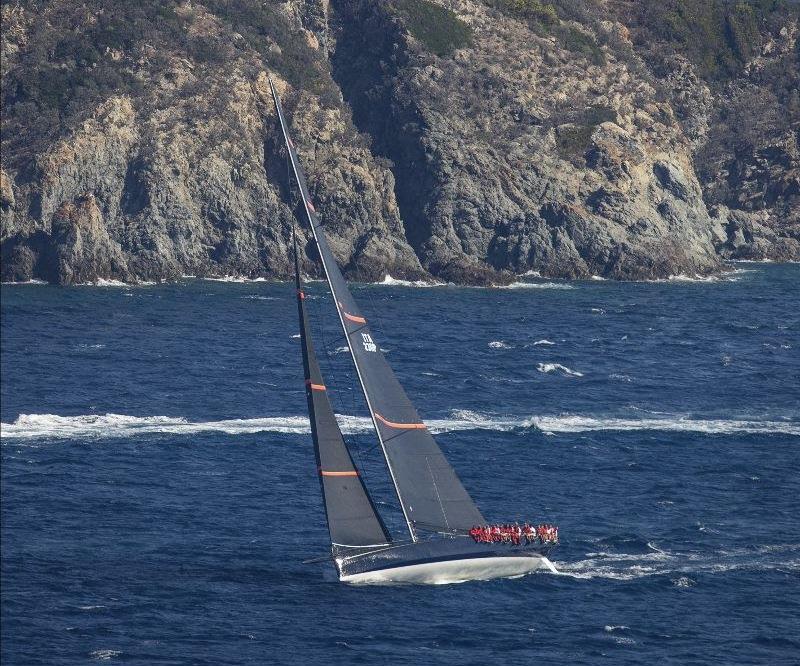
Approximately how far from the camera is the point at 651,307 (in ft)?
456

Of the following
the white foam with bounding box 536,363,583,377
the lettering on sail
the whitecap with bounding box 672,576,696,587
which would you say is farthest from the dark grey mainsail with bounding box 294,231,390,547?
the white foam with bounding box 536,363,583,377

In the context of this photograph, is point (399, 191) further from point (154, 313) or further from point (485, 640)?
point (485, 640)

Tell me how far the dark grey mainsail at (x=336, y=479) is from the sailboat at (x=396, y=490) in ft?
0.12

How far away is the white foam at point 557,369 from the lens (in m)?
105

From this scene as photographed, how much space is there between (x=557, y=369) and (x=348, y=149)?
183 feet

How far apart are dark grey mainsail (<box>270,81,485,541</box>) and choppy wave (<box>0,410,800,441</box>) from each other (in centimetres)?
2512

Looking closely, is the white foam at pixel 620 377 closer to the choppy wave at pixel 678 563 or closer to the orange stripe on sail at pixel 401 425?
the choppy wave at pixel 678 563

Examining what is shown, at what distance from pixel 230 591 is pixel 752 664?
18543 millimetres

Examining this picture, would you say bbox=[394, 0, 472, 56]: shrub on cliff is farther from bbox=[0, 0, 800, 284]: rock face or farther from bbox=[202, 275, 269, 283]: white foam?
bbox=[202, 275, 269, 283]: white foam

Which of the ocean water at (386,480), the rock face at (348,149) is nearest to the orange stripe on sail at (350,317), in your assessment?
the ocean water at (386,480)

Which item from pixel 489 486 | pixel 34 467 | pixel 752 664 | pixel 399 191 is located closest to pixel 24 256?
pixel 399 191

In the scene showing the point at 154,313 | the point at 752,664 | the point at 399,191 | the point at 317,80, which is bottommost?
the point at 752,664

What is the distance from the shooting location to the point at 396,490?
58719mm

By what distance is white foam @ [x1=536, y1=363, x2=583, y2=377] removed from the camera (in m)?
105
